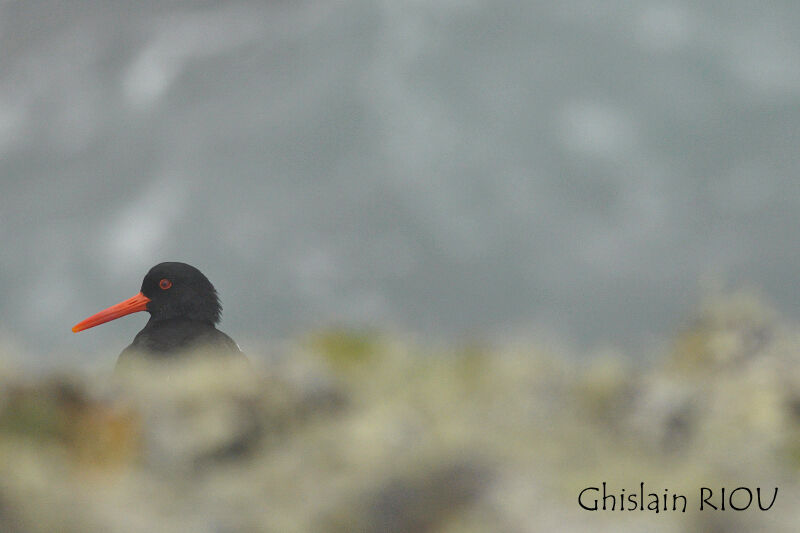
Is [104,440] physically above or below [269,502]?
above

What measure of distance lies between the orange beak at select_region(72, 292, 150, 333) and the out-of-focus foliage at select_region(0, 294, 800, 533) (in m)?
8.41

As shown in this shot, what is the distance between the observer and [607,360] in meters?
7.00

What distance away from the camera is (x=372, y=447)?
182 inches

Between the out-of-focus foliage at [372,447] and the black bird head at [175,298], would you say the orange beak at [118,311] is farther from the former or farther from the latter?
the out-of-focus foliage at [372,447]

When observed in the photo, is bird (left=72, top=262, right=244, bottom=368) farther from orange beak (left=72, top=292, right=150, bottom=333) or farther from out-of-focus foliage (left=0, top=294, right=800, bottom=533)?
out-of-focus foliage (left=0, top=294, right=800, bottom=533)

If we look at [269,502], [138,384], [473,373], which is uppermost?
[473,373]

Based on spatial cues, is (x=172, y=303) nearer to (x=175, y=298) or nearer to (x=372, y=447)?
(x=175, y=298)

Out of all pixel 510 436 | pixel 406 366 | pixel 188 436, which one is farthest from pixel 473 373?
pixel 188 436

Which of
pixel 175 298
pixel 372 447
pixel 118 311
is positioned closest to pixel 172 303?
pixel 175 298

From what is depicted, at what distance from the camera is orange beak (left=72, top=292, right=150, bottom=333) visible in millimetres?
14133

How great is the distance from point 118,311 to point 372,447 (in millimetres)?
10649

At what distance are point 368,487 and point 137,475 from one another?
1157 mm

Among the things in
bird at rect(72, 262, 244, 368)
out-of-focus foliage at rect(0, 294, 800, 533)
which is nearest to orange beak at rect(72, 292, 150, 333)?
bird at rect(72, 262, 244, 368)

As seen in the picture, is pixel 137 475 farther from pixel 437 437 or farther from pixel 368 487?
pixel 437 437
